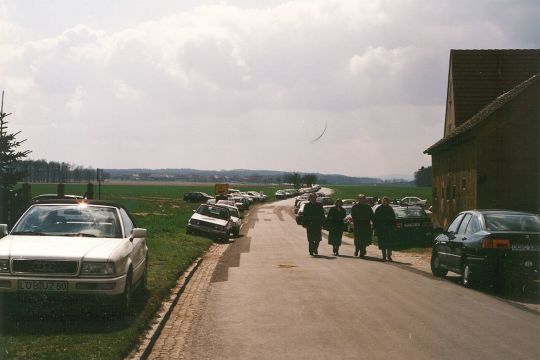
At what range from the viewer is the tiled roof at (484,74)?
33.5 metres

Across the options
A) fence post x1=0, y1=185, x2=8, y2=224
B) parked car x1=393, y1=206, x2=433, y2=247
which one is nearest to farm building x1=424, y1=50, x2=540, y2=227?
parked car x1=393, y1=206, x2=433, y2=247

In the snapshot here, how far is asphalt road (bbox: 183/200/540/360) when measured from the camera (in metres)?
6.97

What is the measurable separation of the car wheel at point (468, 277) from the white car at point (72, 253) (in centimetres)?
614

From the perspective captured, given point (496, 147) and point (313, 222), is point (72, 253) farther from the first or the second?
point (496, 147)

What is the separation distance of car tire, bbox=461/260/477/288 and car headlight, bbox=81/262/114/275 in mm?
6990

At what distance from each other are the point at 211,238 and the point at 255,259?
1035cm

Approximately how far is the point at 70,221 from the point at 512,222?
817 centimetres

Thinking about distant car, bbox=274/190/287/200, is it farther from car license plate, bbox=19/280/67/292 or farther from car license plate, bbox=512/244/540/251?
car license plate, bbox=19/280/67/292

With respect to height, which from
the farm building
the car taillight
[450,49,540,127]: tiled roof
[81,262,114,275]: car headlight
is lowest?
[81,262,114,275]: car headlight

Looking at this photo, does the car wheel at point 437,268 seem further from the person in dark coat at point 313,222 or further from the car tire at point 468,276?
the person in dark coat at point 313,222

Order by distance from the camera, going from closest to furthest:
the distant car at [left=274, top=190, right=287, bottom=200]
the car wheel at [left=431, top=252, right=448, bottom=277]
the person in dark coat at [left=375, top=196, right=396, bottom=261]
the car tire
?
the car tire → the car wheel at [left=431, top=252, right=448, bottom=277] → the person in dark coat at [left=375, top=196, right=396, bottom=261] → the distant car at [left=274, top=190, right=287, bottom=200]

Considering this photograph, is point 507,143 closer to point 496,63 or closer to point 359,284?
point 496,63

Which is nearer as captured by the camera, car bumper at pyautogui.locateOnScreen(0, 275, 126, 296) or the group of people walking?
car bumper at pyautogui.locateOnScreen(0, 275, 126, 296)

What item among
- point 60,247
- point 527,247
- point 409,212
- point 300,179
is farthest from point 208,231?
point 300,179
